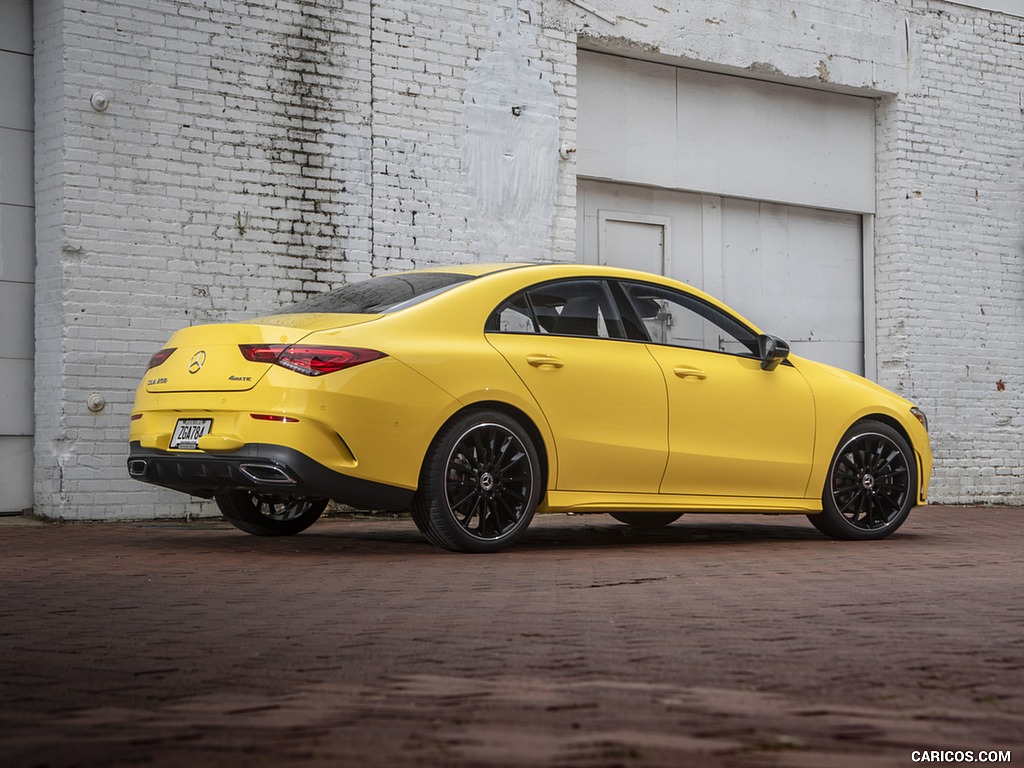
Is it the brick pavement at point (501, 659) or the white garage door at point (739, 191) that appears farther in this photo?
the white garage door at point (739, 191)

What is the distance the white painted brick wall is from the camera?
32.6 ft

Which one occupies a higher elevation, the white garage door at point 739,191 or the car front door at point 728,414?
the white garage door at point 739,191

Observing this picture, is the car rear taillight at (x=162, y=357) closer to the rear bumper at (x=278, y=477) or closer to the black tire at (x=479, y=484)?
the rear bumper at (x=278, y=477)

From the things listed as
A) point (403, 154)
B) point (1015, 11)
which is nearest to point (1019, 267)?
point (1015, 11)

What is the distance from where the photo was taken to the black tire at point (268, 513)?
816 centimetres

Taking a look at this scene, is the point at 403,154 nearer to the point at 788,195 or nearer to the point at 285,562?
the point at 788,195

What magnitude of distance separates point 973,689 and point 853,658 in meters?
0.48

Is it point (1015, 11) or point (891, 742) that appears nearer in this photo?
point (891, 742)

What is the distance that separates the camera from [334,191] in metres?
11.1

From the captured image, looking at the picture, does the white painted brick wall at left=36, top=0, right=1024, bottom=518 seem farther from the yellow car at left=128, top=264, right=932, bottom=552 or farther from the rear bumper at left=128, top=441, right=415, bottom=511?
the rear bumper at left=128, top=441, right=415, bottom=511

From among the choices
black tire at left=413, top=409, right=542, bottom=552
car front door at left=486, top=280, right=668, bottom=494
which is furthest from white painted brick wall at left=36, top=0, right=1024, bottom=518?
black tire at left=413, top=409, right=542, bottom=552

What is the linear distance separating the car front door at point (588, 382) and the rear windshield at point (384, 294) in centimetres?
37

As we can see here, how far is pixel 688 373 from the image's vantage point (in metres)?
7.93

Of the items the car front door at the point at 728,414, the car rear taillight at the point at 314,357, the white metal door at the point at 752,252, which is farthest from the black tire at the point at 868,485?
the white metal door at the point at 752,252
